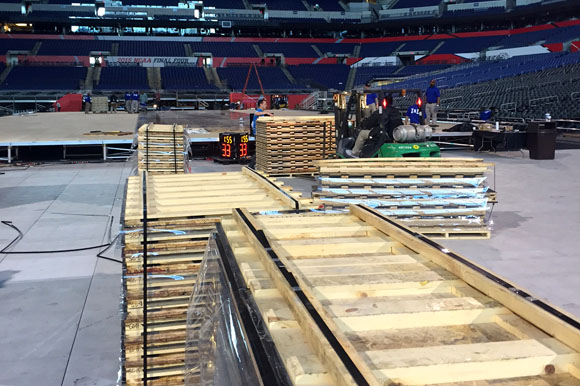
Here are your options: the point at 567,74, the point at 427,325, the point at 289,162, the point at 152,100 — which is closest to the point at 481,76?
the point at 567,74

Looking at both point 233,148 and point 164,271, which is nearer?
point 164,271

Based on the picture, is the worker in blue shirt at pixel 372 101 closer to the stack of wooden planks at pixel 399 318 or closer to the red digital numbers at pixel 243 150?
the red digital numbers at pixel 243 150

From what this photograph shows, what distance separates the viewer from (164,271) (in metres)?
4.90

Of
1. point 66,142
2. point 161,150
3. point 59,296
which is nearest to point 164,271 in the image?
point 59,296

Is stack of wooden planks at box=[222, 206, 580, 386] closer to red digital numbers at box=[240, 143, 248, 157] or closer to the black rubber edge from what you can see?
the black rubber edge

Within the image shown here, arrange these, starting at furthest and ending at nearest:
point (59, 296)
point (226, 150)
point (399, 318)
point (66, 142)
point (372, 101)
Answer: point (66, 142) < point (226, 150) < point (372, 101) < point (59, 296) < point (399, 318)

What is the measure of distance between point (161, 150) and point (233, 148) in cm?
686

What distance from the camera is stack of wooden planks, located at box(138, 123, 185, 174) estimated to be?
11281 mm

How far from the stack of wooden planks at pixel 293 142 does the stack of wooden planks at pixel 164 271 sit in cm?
918

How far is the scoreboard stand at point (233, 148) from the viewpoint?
1791cm

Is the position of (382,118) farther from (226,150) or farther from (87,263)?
(226,150)

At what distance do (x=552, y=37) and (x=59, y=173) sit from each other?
43.5 metres

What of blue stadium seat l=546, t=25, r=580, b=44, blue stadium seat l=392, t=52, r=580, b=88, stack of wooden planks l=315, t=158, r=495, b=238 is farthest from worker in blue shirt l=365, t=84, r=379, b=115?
blue stadium seat l=546, t=25, r=580, b=44

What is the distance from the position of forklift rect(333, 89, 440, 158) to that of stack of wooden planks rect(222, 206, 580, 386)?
25.7 feet
